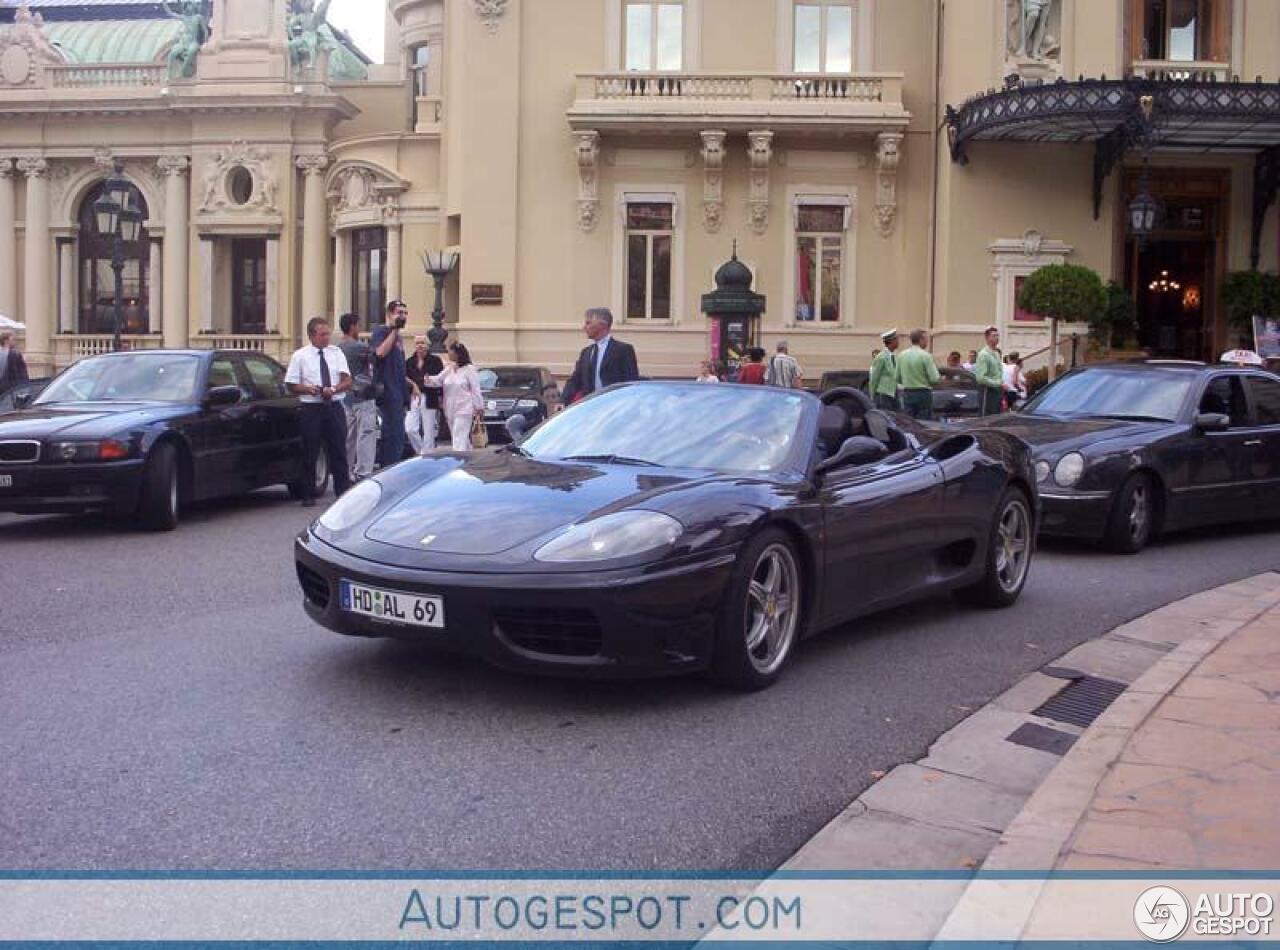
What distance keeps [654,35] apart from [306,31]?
42.7 feet

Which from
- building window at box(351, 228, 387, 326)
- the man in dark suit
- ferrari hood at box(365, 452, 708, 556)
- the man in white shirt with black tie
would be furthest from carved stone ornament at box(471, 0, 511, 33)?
ferrari hood at box(365, 452, 708, 556)

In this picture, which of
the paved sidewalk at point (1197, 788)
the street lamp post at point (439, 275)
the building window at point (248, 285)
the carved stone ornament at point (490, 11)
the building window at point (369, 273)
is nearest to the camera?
the paved sidewalk at point (1197, 788)

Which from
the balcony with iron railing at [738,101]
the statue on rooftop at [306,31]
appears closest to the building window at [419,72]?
the statue on rooftop at [306,31]

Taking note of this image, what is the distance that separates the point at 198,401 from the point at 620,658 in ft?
22.7

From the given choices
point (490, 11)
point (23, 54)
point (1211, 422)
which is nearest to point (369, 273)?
point (490, 11)

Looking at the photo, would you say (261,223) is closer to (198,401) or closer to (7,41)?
(7,41)

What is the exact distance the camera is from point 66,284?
37844 millimetres

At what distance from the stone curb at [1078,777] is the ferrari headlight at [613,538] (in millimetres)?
1591

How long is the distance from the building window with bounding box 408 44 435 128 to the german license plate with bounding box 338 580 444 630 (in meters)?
30.9

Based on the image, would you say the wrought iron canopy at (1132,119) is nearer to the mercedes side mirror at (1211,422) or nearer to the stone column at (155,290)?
the mercedes side mirror at (1211,422)

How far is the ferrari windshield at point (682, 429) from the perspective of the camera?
19.5ft

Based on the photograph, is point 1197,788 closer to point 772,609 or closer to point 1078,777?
point 1078,777

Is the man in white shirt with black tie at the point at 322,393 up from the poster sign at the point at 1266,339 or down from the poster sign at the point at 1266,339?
down

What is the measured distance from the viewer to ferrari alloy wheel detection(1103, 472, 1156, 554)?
9.65 meters
